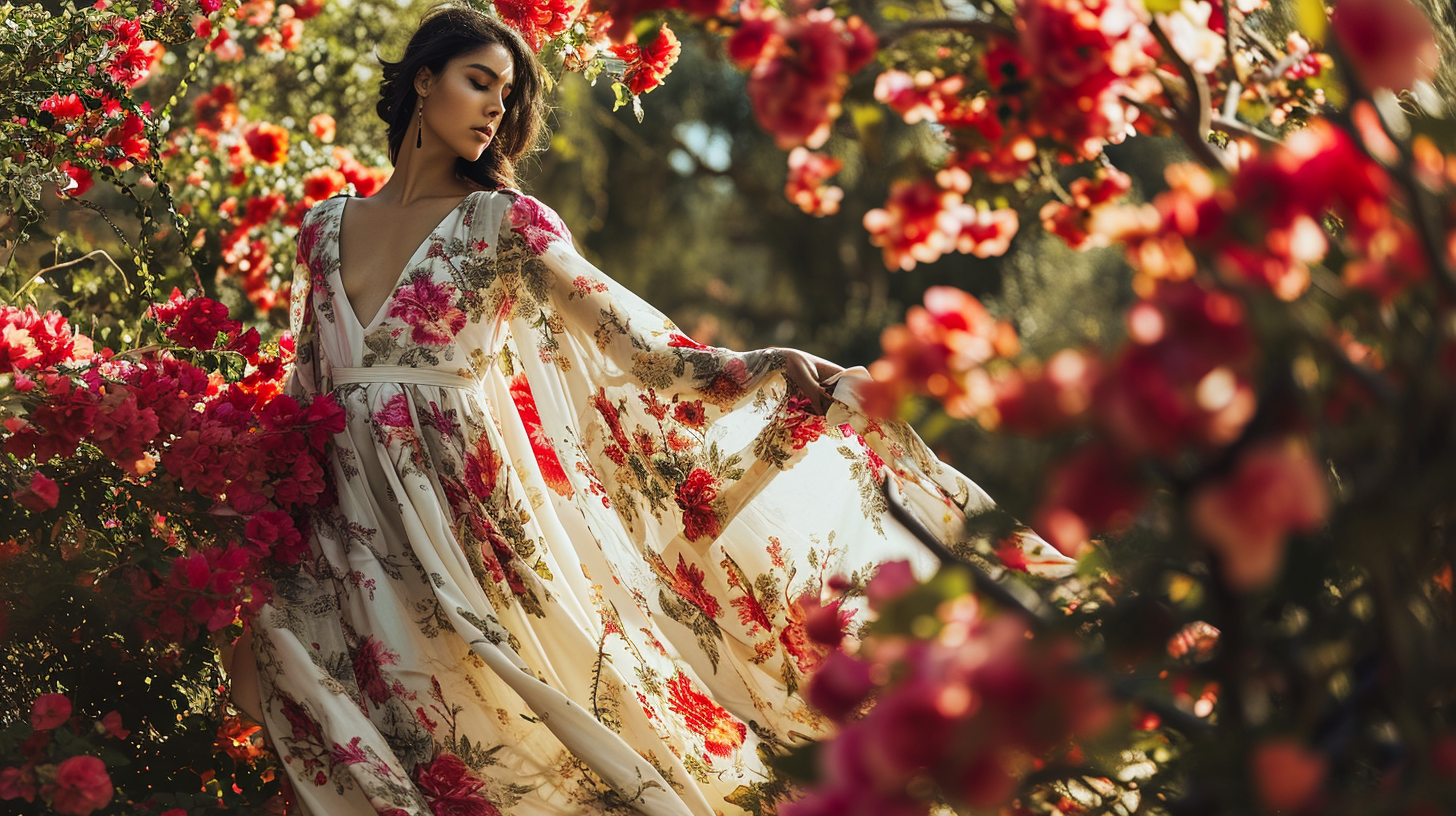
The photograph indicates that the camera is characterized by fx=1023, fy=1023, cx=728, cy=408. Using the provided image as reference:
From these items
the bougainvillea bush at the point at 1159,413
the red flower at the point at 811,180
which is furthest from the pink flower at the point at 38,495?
the red flower at the point at 811,180

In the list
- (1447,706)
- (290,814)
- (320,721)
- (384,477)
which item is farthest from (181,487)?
(1447,706)

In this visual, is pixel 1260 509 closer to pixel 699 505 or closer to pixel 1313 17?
pixel 1313 17

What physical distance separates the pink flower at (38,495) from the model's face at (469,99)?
0.87 meters

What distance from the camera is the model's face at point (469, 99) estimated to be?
185 centimetres

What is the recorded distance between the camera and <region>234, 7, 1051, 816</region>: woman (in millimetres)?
1526

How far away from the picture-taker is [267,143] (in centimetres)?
267

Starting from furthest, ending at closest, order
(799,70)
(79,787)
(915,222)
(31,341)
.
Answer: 1. (31,341)
2. (79,787)
3. (915,222)
4. (799,70)

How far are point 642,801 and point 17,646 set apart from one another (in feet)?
3.09

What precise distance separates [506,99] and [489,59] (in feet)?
0.42

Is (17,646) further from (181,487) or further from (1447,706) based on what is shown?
(1447,706)

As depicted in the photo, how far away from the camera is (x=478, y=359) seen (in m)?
1.77

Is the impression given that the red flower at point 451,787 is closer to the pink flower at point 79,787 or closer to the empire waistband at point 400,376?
the pink flower at point 79,787

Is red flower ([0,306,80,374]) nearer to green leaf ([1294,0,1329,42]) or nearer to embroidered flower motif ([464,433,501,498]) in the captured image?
embroidered flower motif ([464,433,501,498])

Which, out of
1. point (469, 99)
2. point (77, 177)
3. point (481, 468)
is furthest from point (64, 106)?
point (481, 468)
